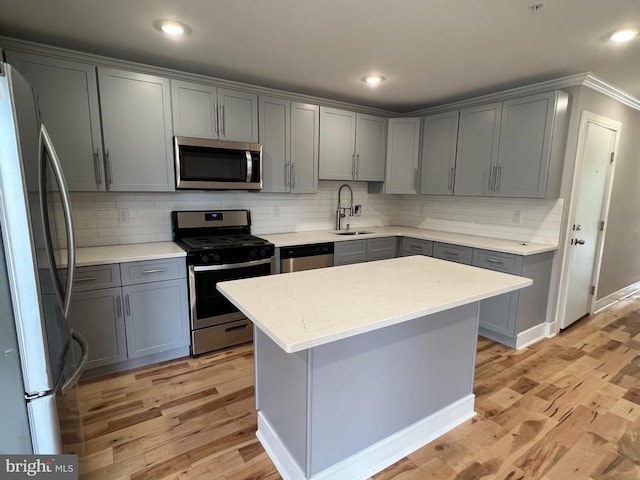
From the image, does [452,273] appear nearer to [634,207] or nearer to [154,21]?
[154,21]

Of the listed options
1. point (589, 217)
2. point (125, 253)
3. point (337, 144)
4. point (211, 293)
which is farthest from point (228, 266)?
point (589, 217)

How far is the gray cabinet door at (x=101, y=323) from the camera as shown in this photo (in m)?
2.34

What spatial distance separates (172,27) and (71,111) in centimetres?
102

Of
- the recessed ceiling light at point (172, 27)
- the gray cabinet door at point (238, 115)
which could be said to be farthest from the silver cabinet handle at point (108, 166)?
the recessed ceiling light at point (172, 27)

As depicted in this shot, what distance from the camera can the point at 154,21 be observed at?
203cm

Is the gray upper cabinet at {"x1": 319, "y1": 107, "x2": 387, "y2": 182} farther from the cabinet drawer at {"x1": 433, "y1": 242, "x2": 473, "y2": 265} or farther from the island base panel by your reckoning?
the island base panel

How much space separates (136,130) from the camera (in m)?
2.65

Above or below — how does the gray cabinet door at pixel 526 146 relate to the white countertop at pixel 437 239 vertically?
above

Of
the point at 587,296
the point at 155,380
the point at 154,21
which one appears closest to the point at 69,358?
the point at 155,380

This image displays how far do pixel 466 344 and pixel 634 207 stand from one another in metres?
3.89

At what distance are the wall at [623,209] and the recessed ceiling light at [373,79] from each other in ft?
6.70

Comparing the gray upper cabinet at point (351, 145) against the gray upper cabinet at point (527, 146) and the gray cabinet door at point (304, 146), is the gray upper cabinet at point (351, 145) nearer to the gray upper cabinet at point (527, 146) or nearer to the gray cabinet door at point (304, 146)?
the gray cabinet door at point (304, 146)

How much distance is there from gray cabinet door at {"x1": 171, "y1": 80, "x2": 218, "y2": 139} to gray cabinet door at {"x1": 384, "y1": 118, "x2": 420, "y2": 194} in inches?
84.5

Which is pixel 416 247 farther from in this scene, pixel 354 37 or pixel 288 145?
pixel 354 37
